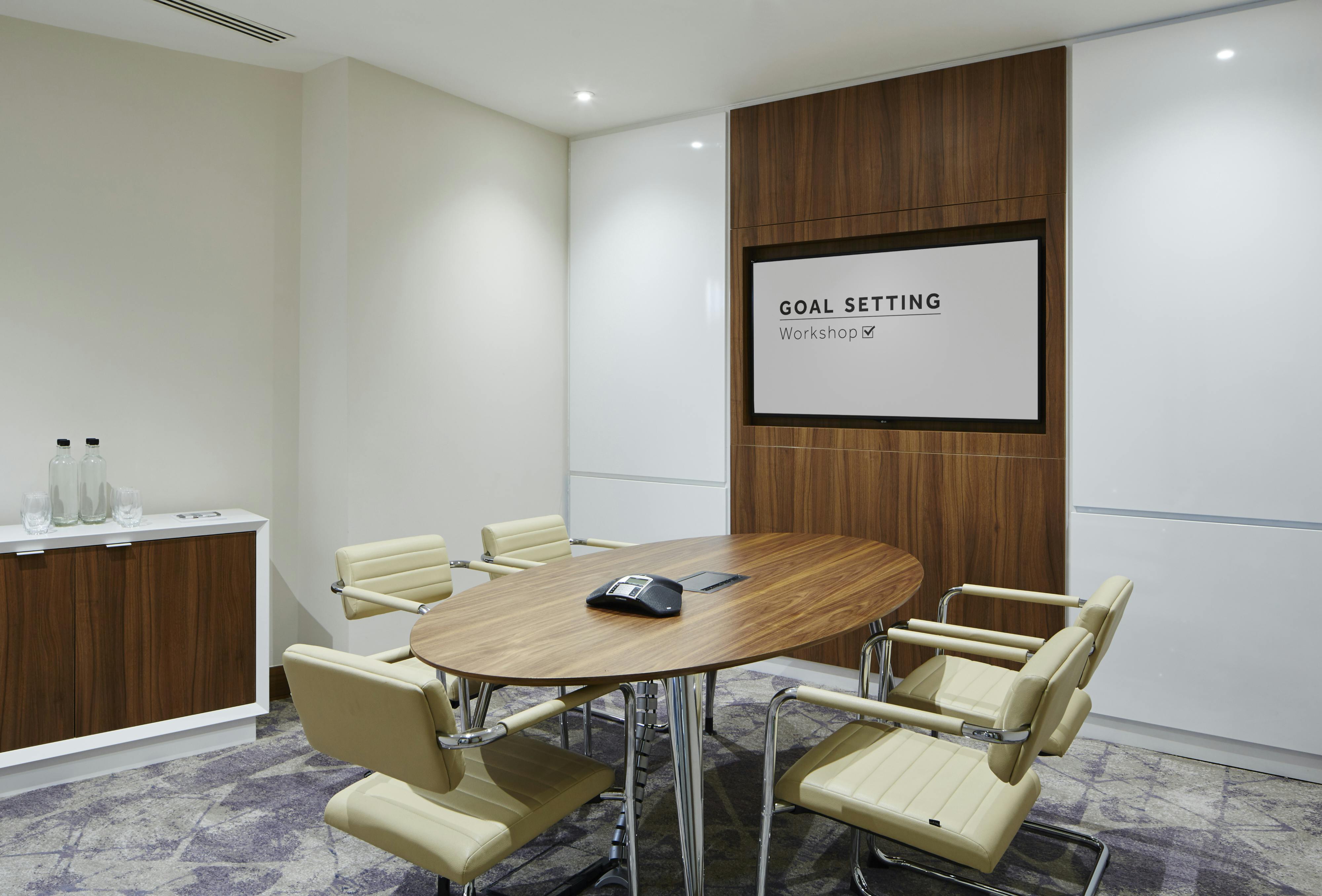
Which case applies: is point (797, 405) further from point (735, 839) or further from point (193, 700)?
point (193, 700)

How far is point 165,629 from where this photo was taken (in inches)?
141

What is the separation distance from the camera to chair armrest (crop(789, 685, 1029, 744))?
1.82 m

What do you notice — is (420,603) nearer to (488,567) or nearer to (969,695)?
(488,567)

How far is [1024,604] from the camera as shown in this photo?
13.1 feet

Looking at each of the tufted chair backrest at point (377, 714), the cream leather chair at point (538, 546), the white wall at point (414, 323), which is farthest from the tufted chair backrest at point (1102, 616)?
the white wall at point (414, 323)

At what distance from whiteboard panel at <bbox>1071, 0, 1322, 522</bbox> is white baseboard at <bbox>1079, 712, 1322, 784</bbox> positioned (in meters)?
0.96

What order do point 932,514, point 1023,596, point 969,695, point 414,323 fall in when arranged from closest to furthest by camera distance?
point 969,695, point 1023,596, point 932,514, point 414,323

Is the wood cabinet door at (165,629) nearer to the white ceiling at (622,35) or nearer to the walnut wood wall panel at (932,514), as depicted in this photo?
the white ceiling at (622,35)

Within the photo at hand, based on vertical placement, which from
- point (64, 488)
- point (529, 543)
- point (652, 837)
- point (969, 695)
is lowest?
point (652, 837)

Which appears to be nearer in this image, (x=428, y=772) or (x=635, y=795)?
(x=428, y=772)

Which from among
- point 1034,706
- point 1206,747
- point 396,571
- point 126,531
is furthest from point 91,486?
point 1206,747

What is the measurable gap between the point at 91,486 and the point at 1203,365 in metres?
4.78

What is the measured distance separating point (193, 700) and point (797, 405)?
3.25 m

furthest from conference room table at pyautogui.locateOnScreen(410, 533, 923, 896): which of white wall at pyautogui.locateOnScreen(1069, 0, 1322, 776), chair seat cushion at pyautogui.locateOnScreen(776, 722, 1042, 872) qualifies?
white wall at pyautogui.locateOnScreen(1069, 0, 1322, 776)
